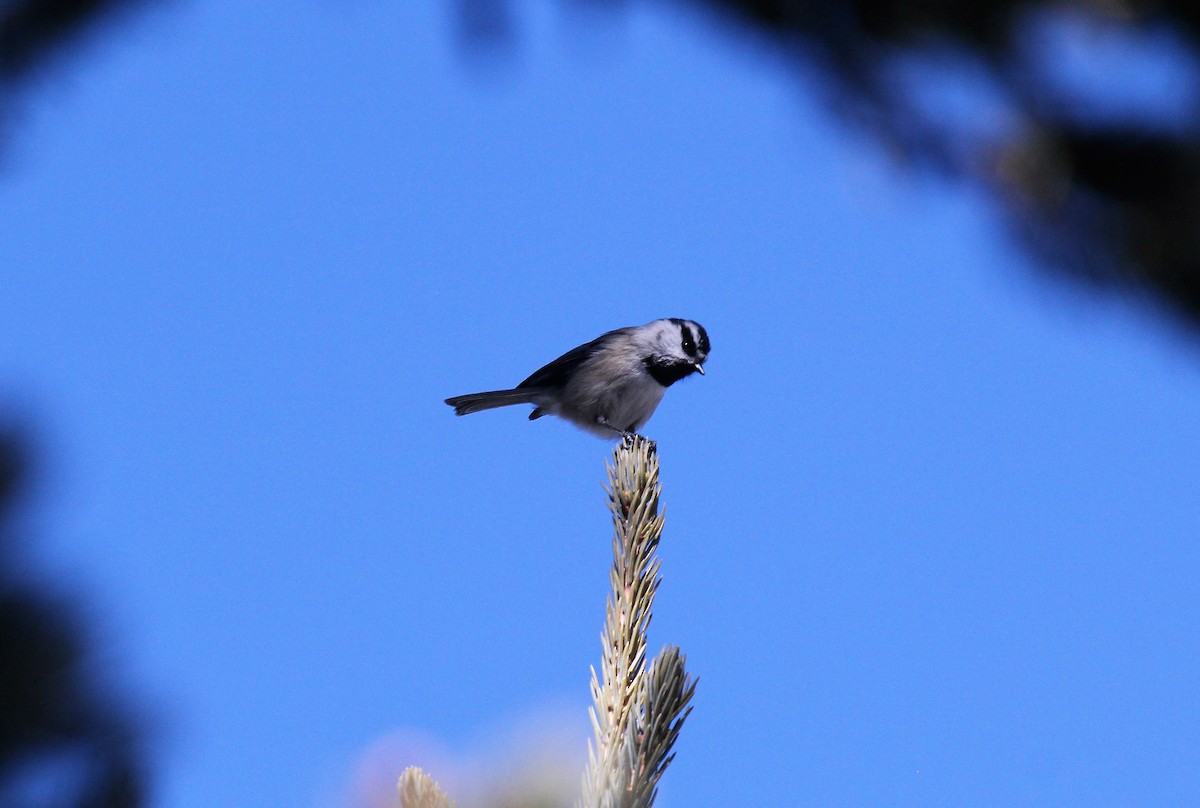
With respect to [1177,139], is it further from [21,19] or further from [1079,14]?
[21,19]

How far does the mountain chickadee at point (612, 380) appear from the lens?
577 cm

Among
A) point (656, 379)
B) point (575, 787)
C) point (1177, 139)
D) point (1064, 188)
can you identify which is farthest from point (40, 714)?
point (656, 379)

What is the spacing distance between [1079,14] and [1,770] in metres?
1.76

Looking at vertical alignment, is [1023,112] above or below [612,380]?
below

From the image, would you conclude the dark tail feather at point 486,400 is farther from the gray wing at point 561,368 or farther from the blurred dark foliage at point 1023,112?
the blurred dark foliage at point 1023,112

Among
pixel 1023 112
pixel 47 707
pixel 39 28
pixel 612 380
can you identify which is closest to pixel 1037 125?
pixel 1023 112

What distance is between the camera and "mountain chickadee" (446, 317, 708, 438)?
18.9 feet

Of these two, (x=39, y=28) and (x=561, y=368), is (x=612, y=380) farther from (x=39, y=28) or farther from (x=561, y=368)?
(x=39, y=28)

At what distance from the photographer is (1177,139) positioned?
1.38 m

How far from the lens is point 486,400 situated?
606 cm

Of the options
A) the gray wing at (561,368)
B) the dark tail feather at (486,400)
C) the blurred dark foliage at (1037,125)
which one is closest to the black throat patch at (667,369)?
the gray wing at (561,368)

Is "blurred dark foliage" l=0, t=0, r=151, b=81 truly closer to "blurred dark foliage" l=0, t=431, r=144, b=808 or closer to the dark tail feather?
"blurred dark foliage" l=0, t=431, r=144, b=808

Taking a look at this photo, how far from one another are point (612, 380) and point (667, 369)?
48 centimetres

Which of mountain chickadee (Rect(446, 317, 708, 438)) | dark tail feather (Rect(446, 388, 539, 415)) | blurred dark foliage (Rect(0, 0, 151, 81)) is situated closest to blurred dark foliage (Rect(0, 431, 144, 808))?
blurred dark foliage (Rect(0, 0, 151, 81))
